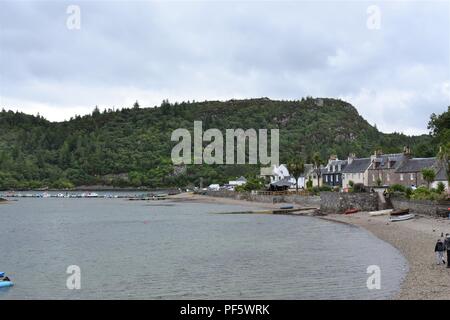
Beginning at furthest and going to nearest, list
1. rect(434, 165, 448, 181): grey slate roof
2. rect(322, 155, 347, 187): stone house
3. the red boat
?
1. rect(322, 155, 347, 187): stone house
2. rect(434, 165, 448, 181): grey slate roof
3. the red boat

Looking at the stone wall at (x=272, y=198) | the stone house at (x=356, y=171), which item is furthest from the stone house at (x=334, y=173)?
the stone wall at (x=272, y=198)

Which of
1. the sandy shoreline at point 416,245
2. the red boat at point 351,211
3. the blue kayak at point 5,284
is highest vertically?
the red boat at point 351,211

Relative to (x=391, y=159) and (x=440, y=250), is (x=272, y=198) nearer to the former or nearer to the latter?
(x=391, y=159)

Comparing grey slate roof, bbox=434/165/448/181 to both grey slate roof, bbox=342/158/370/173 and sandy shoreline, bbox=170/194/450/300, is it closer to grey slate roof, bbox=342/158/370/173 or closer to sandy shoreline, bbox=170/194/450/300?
sandy shoreline, bbox=170/194/450/300

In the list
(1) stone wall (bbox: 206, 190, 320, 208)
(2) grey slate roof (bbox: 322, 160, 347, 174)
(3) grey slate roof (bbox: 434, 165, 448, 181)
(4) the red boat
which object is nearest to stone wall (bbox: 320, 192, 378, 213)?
(4) the red boat

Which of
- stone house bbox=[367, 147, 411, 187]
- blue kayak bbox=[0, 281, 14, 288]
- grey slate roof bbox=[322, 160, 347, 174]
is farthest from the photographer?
grey slate roof bbox=[322, 160, 347, 174]

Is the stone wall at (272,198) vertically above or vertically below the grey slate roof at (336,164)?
below

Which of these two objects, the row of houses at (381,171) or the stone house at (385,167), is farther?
the stone house at (385,167)

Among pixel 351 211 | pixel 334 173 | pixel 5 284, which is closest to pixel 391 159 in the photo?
pixel 334 173

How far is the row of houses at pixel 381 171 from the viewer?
96963 mm

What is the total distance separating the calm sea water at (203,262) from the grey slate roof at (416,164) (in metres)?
32.2

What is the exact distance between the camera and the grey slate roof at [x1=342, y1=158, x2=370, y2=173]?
113 m

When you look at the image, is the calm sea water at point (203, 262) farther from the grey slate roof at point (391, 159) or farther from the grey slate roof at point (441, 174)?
the grey slate roof at point (391, 159)

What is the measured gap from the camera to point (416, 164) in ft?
328
